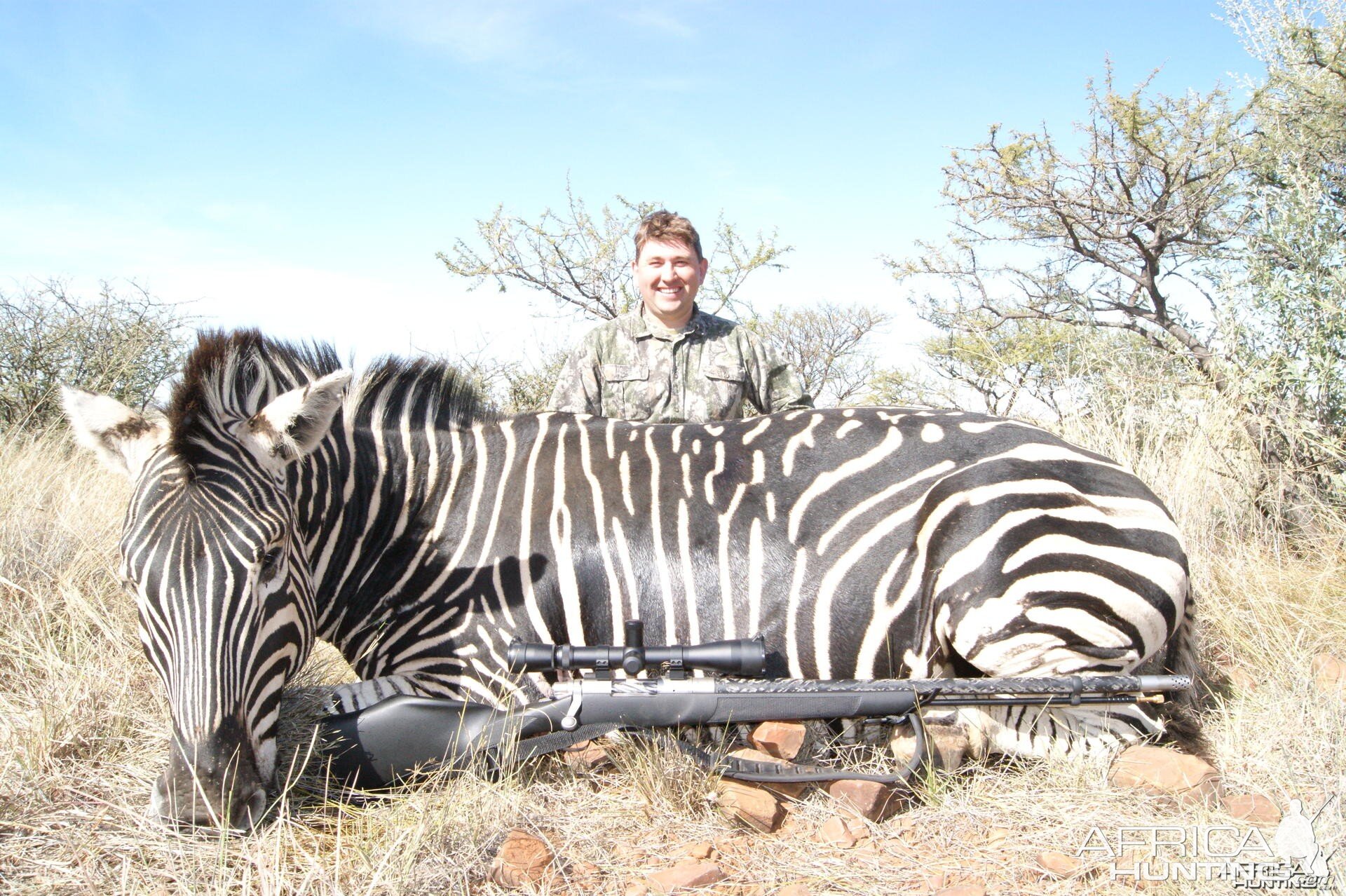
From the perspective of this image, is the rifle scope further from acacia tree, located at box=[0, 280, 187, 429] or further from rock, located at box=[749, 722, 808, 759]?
acacia tree, located at box=[0, 280, 187, 429]

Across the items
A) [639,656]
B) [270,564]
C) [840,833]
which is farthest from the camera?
[639,656]

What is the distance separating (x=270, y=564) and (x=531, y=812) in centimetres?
117

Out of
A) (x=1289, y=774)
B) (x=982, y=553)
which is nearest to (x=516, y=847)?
(x=982, y=553)

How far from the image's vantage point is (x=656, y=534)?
3.46 m

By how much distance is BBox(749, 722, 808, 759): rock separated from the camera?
10.3ft

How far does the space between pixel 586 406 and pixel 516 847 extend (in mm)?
3451

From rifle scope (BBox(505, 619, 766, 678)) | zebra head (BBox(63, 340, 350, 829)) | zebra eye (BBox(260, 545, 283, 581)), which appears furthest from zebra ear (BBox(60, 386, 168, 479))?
rifle scope (BBox(505, 619, 766, 678))

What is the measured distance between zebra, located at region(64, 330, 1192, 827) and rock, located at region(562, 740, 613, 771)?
0.28m

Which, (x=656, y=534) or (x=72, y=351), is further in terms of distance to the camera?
(x=72, y=351)

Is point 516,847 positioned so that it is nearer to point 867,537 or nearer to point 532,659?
point 532,659

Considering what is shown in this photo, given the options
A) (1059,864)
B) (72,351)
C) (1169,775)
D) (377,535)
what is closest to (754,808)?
(1059,864)

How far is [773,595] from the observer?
3355 millimetres

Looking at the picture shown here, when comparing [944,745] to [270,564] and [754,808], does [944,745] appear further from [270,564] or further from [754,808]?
[270,564]

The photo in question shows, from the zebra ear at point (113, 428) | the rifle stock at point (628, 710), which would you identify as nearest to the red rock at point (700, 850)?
the rifle stock at point (628, 710)
